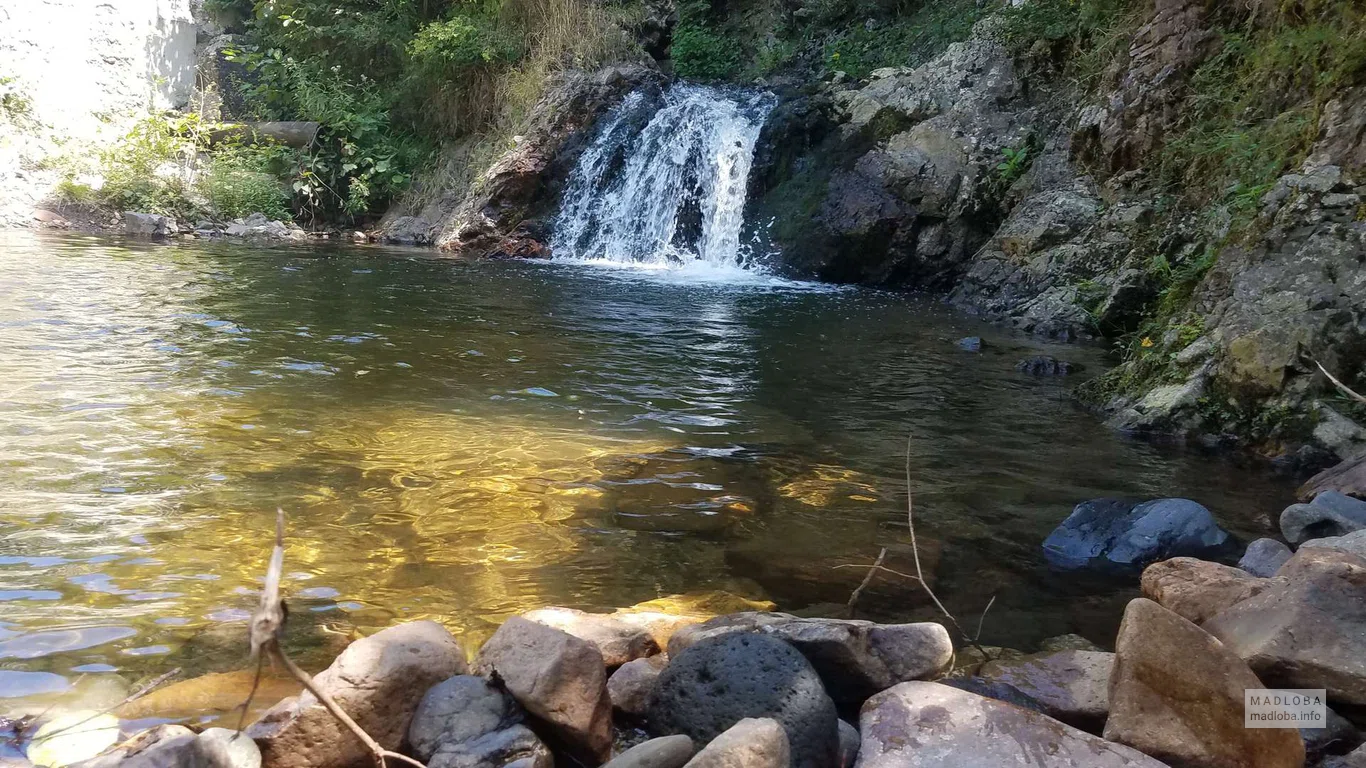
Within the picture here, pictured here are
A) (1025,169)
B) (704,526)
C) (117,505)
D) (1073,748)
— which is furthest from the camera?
(1025,169)

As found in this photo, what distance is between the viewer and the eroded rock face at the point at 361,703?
1.92 metres

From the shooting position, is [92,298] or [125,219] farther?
[125,219]

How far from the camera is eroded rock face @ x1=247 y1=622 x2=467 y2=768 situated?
1.92 metres

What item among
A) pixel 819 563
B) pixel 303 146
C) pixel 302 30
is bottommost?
pixel 819 563

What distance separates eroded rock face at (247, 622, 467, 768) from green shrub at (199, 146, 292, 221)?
1373 cm

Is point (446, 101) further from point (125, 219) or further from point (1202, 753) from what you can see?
point (1202, 753)

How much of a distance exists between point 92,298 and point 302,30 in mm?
10680

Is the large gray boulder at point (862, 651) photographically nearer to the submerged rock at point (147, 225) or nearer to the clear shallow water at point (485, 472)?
the clear shallow water at point (485, 472)

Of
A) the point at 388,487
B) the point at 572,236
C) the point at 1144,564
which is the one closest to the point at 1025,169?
the point at 572,236

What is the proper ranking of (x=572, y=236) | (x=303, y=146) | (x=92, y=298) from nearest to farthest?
(x=92, y=298) → (x=572, y=236) → (x=303, y=146)

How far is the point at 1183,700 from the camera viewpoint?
203cm

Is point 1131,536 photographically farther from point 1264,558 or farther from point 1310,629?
point 1310,629

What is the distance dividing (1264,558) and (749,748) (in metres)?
2.12

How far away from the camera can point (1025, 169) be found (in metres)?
10.4
